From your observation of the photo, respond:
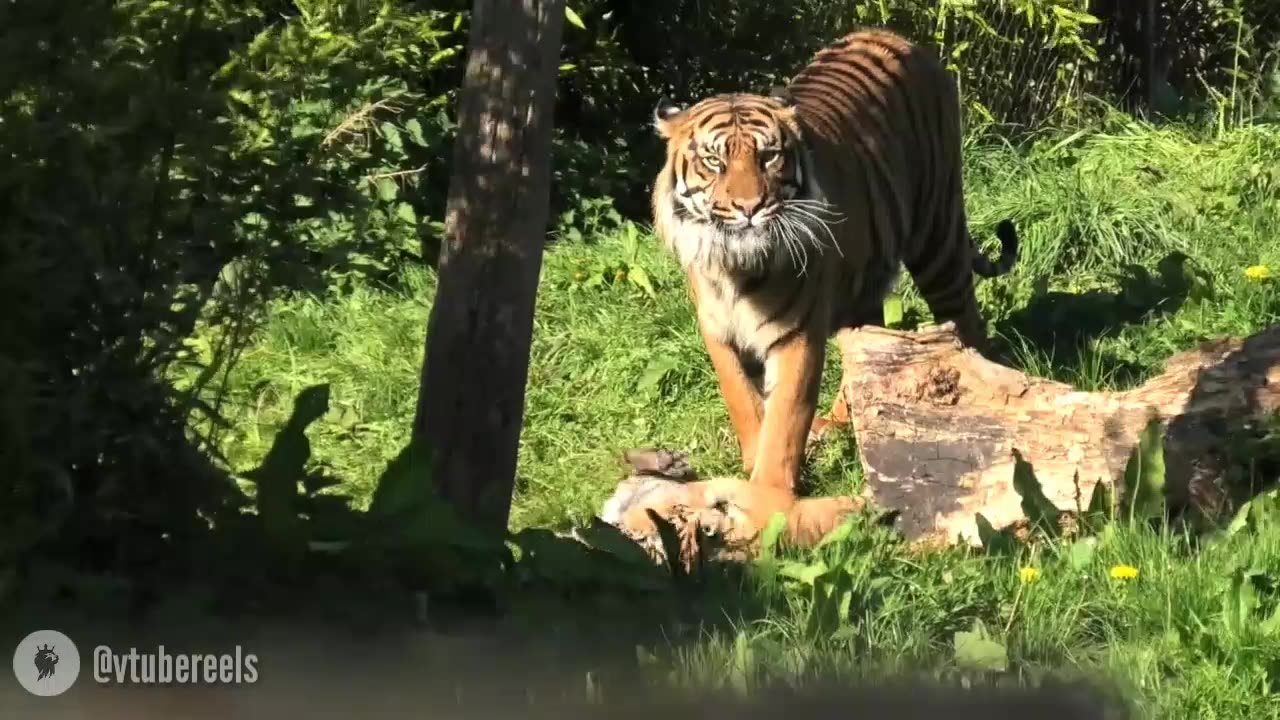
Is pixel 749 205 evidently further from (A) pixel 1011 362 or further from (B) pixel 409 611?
(B) pixel 409 611

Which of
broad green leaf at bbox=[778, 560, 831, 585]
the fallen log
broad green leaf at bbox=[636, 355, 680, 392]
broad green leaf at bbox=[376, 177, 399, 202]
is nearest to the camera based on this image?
broad green leaf at bbox=[778, 560, 831, 585]

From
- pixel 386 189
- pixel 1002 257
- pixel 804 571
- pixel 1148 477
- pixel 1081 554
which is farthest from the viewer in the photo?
pixel 386 189

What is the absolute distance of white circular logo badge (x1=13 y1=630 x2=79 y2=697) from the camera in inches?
108

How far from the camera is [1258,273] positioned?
21.3 feet

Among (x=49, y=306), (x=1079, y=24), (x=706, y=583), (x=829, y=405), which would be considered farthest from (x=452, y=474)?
(x=1079, y=24)

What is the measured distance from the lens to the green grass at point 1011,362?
369 centimetres

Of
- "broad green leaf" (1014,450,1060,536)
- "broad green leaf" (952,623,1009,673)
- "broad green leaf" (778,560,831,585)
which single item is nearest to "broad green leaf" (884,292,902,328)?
"broad green leaf" (1014,450,1060,536)

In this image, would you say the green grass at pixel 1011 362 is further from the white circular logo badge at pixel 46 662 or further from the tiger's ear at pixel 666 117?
the white circular logo badge at pixel 46 662

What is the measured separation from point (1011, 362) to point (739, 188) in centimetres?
169

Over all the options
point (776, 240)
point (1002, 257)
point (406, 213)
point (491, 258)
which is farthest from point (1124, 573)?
point (406, 213)

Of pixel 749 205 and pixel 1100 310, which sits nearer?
pixel 749 205

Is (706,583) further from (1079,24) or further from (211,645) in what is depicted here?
(1079,24)

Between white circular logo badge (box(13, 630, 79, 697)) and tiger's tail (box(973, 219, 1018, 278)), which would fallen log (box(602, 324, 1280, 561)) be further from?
white circular logo badge (box(13, 630, 79, 697))

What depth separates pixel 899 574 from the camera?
4199 millimetres
